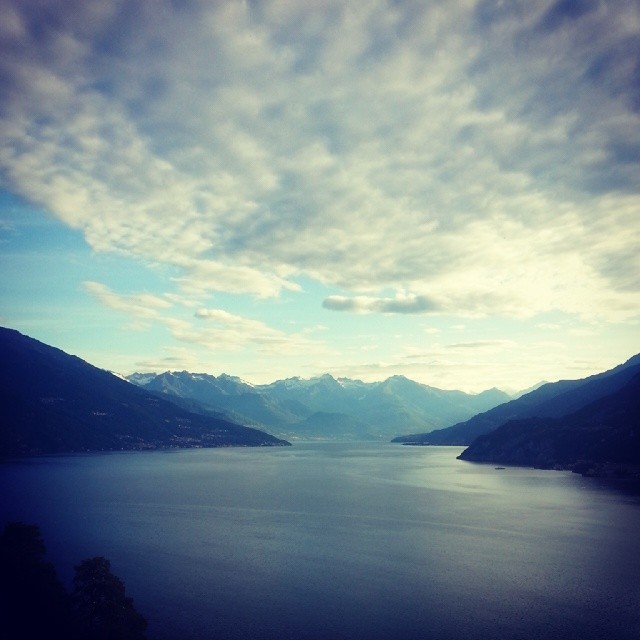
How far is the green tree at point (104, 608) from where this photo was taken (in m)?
67.6

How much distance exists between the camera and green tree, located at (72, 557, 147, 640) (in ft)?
222

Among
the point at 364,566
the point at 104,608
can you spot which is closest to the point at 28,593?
the point at 104,608

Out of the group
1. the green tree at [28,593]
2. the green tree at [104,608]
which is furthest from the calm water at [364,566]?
the green tree at [28,593]

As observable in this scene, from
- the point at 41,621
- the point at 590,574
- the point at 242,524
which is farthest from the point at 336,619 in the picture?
the point at 242,524

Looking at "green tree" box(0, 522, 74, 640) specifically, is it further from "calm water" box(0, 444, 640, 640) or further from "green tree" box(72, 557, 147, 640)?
"calm water" box(0, 444, 640, 640)

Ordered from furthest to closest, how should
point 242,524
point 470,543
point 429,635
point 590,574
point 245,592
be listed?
point 242,524, point 470,543, point 590,574, point 245,592, point 429,635

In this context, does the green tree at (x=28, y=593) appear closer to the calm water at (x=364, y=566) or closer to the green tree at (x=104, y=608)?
the green tree at (x=104, y=608)

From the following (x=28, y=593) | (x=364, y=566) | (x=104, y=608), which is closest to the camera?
(x=104, y=608)

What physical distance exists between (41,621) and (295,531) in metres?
81.7

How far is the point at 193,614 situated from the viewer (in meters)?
79.8

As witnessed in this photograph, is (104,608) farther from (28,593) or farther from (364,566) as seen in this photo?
(364,566)

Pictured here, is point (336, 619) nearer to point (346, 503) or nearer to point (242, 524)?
point (242, 524)

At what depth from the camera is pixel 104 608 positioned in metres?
71.7

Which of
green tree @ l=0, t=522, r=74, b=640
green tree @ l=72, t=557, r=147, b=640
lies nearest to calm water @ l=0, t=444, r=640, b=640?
green tree @ l=72, t=557, r=147, b=640
